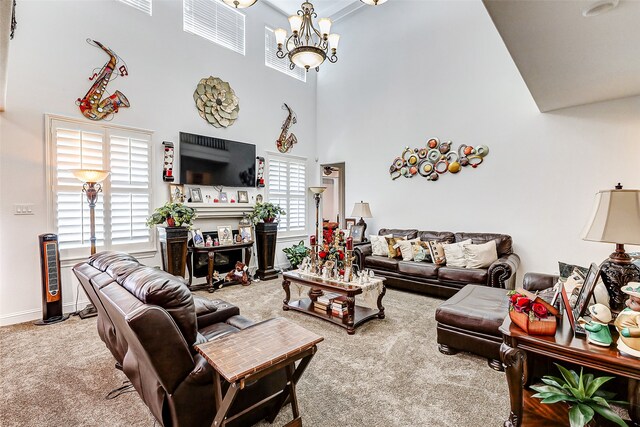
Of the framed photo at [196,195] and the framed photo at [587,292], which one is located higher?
the framed photo at [196,195]

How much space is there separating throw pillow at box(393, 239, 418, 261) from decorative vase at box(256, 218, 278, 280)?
2371 millimetres

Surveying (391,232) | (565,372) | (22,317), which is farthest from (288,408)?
(391,232)

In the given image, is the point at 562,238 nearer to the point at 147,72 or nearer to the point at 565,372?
the point at 565,372

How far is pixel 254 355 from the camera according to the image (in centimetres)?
140

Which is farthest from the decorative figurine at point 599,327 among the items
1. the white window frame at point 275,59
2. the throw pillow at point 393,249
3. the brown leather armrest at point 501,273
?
the white window frame at point 275,59

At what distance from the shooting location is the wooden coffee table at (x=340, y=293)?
3.14m

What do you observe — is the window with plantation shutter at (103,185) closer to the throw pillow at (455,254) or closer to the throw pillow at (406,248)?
the throw pillow at (406,248)

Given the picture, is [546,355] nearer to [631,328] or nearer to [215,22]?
[631,328]

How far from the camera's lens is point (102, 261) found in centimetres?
204

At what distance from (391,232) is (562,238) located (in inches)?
100

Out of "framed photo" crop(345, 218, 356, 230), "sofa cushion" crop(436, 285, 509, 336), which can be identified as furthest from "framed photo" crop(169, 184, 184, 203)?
"sofa cushion" crop(436, 285, 509, 336)

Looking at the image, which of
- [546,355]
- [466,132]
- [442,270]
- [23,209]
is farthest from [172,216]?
[466,132]

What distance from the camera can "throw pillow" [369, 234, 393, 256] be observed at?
5223 millimetres

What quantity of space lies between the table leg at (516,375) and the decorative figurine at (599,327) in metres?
0.34
